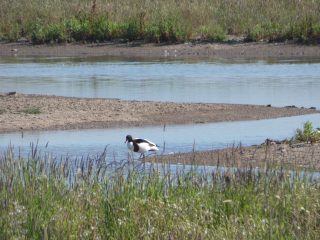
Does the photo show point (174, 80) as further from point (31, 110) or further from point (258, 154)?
point (258, 154)

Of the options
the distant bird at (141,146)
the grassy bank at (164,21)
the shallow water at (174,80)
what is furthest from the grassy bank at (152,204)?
the grassy bank at (164,21)

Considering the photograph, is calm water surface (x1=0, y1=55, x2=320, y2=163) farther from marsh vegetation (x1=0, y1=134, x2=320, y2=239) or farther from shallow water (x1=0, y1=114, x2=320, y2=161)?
marsh vegetation (x1=0, y1=134, x2=320, y2=239)

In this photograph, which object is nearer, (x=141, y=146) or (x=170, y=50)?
(x=141, y=146)

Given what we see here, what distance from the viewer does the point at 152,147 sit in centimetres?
1449

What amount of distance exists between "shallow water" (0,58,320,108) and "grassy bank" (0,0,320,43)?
315 centimetres

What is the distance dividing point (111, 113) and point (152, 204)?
10342 mm

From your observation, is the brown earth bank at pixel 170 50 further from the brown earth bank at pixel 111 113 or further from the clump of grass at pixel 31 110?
the clump of grass at pixel 31 110

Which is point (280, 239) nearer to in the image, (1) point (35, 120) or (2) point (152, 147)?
(2) point (152, 147)

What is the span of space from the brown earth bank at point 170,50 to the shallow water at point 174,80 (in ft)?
4.99

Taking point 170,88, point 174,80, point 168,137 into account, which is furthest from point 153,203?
point 174,80

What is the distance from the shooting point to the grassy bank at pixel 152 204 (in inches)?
328

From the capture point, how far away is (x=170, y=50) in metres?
31.9

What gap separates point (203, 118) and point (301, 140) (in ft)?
12.9

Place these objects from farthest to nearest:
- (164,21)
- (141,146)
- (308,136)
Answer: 1. (164,21)
2. (308,136)
3. (141,146)
